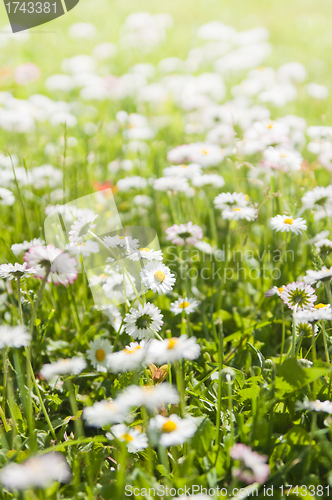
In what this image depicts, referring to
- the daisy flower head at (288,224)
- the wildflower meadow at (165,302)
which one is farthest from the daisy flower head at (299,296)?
the daisy flower head at (288,224)

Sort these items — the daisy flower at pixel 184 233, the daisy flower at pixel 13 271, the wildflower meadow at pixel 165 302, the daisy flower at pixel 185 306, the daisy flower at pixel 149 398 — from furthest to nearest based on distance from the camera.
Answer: the daisy flower at pixel 184 233
the daisy flower at pixel 185 306
the daisy flower at pixel 13 271
the wildflower meadow at pixel 165 302
the daisy flower at pixel 149 398

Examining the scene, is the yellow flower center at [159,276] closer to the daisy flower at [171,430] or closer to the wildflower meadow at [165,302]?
the wildflower meadow at [165,302]

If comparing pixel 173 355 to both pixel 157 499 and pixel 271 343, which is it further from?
pixel 271 343

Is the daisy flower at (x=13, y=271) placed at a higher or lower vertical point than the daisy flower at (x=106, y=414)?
higher

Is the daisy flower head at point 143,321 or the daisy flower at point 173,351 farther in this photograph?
the daisy flower head at point 143,321

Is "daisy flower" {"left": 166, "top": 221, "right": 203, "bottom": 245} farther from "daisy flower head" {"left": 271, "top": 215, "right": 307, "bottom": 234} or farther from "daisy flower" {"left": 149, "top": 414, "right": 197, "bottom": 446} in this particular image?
"daisy flower" {"left": 149, "top": 414, "right": 197, "bottom": 446}

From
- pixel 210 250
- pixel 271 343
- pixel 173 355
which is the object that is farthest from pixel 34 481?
pixel 210 250

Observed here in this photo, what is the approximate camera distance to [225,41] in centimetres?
347

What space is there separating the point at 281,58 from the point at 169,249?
10.2ft

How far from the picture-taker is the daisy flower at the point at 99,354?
3.46 feet

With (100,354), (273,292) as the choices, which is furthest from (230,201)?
(100,354)

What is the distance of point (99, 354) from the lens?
3.52ft

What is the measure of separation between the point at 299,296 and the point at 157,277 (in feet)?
1.05

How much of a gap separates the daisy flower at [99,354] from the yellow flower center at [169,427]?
37 cm
